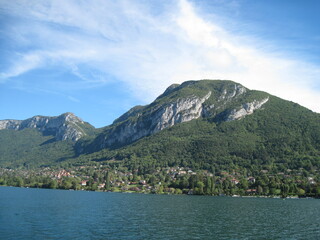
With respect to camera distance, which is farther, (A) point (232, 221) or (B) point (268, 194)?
(B) point (268, 194)

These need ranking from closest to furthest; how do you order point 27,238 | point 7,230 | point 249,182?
1. point 27,238
2. point 7,230
3. point 249,182

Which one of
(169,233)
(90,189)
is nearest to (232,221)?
(169,233)


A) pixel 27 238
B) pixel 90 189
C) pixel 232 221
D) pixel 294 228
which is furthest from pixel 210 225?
pixel 90 189

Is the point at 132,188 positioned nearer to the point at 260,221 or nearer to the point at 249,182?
the point at 249,182

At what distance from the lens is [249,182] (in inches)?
6216

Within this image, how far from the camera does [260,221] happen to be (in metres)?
59.4

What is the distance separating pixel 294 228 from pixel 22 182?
171 m

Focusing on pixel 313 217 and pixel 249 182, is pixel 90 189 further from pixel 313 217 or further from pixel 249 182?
pixel 313 217

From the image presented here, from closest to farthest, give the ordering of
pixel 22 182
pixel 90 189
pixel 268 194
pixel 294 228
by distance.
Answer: pixel 294 228
pixel 268 194
pixel 90 189
pixel 22 182

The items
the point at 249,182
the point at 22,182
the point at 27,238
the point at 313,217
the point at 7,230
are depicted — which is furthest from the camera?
the point at 22,182

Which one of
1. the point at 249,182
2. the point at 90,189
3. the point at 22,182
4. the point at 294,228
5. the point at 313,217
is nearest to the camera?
the point at 294,228

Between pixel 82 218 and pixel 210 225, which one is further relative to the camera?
pixel 82 218

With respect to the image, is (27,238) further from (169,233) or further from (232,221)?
(232,221)

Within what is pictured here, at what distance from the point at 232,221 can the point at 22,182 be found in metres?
161
